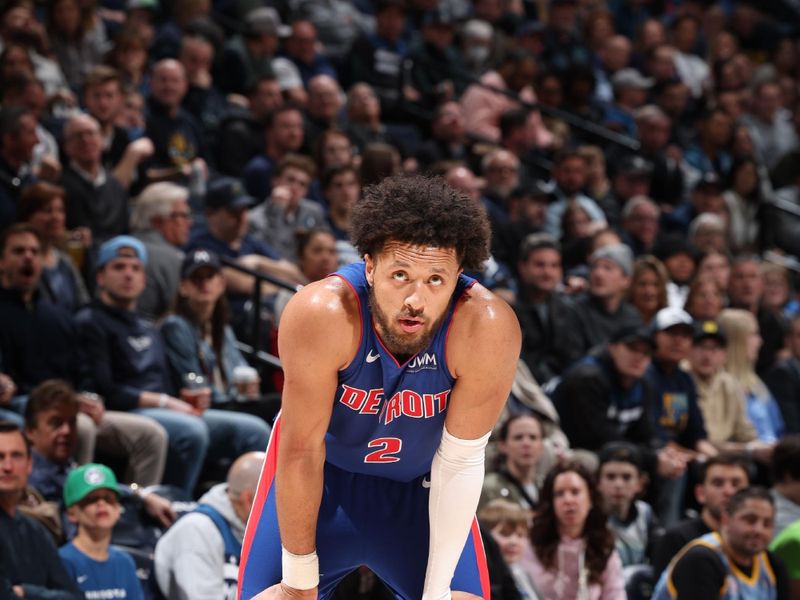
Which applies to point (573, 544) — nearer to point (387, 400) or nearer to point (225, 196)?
point (387, 400)

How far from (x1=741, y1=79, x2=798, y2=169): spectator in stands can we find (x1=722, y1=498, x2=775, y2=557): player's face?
730 cm

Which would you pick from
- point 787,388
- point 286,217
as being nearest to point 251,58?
point 286,217

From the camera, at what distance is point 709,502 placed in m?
6.93

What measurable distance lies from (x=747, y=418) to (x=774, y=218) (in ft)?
11.0

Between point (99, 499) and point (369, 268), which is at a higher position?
point (369, 268)

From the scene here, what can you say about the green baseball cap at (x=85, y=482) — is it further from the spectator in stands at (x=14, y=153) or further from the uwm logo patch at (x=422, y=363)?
the uwm logo patch at (x=422, y=363)

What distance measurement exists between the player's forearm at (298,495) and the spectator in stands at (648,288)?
576 cm

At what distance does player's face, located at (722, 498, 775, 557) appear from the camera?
6270 mm

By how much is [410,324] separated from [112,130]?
555 centimetres

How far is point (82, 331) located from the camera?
6891 mm

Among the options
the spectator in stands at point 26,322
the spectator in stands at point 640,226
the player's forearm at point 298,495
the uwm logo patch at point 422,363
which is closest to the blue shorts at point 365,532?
the player's forearm at point 298,495

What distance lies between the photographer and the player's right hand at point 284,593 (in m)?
3.85

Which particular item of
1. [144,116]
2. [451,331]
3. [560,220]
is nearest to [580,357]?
[560,220]

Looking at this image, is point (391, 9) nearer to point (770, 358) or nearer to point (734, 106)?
point (734, 106)
